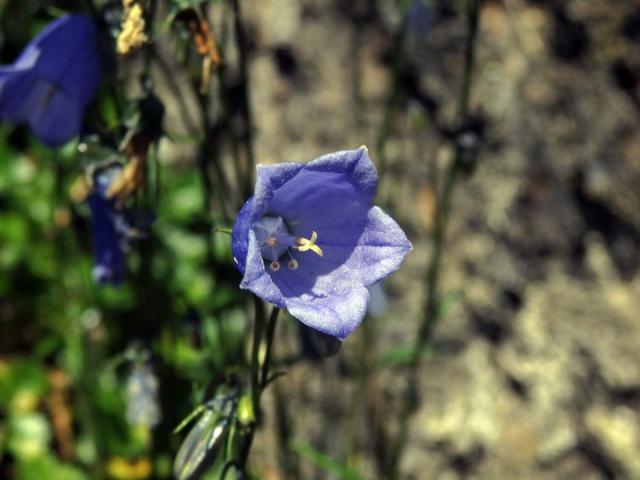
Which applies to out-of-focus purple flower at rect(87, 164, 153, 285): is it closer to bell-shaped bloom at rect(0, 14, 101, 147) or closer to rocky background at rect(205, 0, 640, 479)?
bell-shaped bloom at rect(0, 14, 101, 147)

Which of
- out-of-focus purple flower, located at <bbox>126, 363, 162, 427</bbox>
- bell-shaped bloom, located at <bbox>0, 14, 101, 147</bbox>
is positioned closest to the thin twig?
out-of-focus purple flower, located at <bbox>126, 363, 162, 427</bbox>

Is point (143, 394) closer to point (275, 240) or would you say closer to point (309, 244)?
point (275, 240)

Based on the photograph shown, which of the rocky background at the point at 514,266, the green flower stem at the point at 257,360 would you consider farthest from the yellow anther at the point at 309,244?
the rocky background at the point at 514,266

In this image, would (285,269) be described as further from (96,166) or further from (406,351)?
(406,351)

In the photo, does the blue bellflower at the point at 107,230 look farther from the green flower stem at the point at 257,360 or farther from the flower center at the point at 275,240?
the green flower stem at the point at 257,360

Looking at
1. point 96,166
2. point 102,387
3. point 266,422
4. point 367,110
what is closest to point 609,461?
point 266,422

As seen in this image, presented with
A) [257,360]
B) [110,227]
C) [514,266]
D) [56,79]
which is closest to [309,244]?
[257,360]
